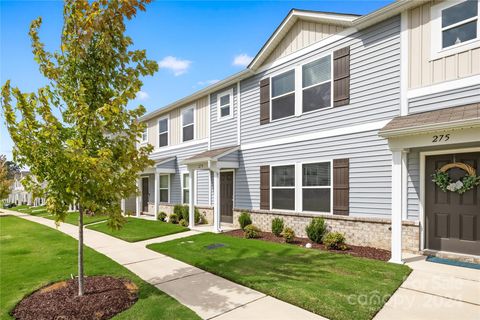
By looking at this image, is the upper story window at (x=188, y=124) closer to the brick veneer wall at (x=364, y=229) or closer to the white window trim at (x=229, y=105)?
the white window trim at (x=229, y=105)

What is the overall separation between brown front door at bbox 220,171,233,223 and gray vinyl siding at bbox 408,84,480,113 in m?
7.28

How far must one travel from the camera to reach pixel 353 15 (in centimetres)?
779

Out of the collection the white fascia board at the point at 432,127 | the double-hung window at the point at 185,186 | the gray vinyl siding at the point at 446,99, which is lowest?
the double-hung window at the point at 185,186

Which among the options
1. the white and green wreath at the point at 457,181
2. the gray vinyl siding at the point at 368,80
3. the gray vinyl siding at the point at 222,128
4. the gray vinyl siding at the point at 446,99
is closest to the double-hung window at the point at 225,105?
the gray vinyl siding at the point at 222,128

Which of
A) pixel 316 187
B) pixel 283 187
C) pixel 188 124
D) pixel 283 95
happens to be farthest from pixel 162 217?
pixel 283 95

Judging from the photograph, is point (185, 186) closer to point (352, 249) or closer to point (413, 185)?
point (352, 249)

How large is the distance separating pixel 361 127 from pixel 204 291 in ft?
19.7

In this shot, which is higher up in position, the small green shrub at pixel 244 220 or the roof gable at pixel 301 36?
the roof gable at pixel 301 36

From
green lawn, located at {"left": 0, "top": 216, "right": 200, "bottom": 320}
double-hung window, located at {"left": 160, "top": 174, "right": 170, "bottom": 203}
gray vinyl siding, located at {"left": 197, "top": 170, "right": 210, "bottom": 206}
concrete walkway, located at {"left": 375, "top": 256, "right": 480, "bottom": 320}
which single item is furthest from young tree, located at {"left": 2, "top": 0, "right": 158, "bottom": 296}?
double-hung window, located at {"left": 160, "top": 174, "right": 170, "bottom": 203}

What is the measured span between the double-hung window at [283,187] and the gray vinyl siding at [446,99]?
4049 mm

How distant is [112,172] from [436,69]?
24.2 feet

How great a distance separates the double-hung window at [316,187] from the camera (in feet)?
27.8

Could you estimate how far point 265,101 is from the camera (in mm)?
10445

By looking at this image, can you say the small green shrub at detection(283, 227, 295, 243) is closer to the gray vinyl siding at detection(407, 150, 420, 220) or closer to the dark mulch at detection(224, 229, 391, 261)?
the dark mulch at detection(224, 229, 391, 261)
